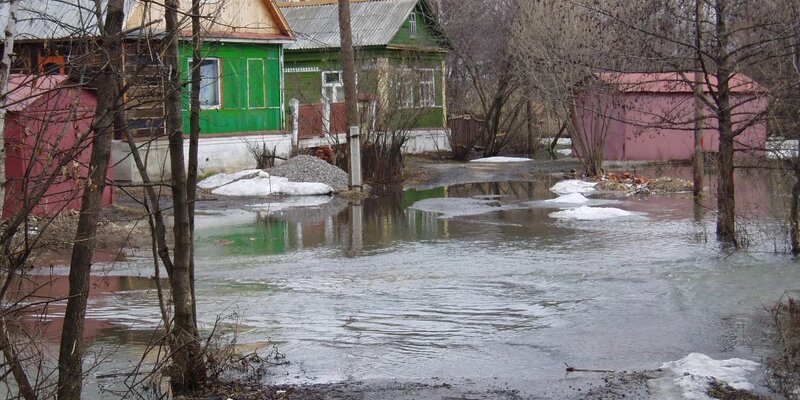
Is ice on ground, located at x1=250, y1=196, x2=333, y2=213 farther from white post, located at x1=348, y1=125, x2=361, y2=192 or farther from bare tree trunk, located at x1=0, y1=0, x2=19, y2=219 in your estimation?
bare tree trunk, located at x1=0, y1=0, x2=19, y2=219

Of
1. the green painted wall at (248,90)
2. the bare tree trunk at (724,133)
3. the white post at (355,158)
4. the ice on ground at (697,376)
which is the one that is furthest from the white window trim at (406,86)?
the ice on ground at (697,376)

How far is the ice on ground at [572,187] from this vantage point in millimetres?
21984

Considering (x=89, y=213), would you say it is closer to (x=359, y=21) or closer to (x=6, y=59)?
(x=6, y=59)

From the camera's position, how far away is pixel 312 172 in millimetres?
22281

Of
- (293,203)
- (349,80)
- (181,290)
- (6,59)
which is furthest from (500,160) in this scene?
(6,59)

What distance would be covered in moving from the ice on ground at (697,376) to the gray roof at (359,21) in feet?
79.4

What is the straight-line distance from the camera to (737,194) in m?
17.3

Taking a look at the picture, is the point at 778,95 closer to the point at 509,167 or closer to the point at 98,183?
the point at 98,183

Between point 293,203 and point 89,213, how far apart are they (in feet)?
50.0

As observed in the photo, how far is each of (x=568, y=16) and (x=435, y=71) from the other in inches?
358

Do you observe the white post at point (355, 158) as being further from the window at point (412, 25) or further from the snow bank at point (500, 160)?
the window at point (412, 25)

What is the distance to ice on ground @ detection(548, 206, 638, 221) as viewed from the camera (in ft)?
55.2

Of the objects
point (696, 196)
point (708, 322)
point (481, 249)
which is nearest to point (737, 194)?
point (696, 196)

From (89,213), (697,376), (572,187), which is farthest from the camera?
(572,187)
